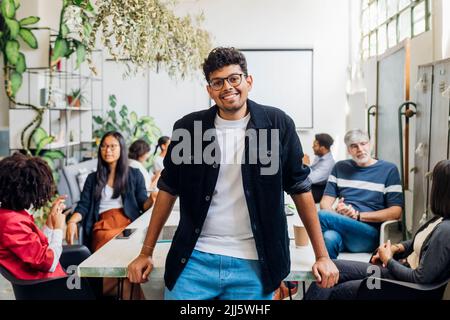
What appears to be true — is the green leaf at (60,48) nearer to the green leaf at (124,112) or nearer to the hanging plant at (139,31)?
the hanging plant at (139,31)

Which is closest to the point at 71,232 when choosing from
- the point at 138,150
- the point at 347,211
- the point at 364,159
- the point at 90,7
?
the point at 90,7

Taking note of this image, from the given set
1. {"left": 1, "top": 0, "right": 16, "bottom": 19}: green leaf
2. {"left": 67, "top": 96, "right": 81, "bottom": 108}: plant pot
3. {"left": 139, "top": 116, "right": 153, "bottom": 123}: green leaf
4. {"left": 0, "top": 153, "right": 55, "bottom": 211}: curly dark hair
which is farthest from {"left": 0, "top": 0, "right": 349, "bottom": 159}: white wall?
{"left": 0, "top": 153, "right": 55, "bottom": 211}: curly dark hair

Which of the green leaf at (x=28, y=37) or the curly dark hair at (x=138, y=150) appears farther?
the curly dark hair at (x=138, y=150)

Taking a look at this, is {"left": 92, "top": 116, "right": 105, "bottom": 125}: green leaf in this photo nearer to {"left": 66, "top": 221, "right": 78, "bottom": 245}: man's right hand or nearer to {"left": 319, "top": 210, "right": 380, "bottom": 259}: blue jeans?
{"left": 66, "top": 221, "right": 78, "bottom": 245}: man's right hand

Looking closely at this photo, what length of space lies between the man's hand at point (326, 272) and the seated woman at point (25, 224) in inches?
41.5

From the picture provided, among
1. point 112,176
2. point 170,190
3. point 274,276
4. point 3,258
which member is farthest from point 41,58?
point 274,276

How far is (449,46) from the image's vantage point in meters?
3.05

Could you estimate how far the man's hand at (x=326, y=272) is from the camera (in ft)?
5.22

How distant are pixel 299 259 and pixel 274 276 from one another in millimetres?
331

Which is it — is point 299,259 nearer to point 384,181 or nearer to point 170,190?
point 170,190

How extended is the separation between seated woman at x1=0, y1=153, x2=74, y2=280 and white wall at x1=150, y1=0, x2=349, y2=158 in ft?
14.5

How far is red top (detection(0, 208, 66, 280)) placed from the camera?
188 centimetres

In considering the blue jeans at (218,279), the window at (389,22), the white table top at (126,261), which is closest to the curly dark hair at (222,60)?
the blue jeans at (218,279)

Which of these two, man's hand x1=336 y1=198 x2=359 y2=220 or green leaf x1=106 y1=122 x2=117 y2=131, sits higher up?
green leaf x1=106 y1=122 x2=117 y2=131
